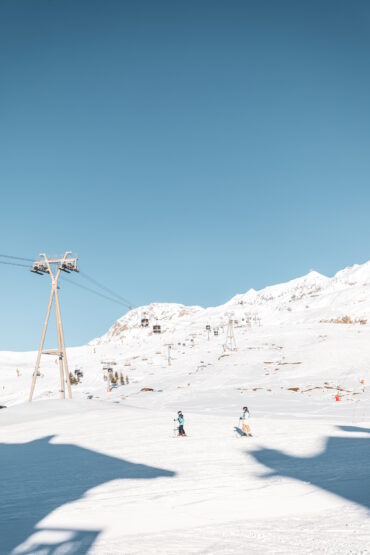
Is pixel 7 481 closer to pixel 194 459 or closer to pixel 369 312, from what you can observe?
pixel 194 459

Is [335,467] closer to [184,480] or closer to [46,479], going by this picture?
[184,480]

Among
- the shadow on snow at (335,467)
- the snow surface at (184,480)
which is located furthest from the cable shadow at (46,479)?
the shadow on snow at (335,467)

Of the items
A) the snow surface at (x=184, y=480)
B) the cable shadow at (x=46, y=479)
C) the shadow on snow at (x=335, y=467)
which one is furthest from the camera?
the shadow on snow at (x=335, y=467)

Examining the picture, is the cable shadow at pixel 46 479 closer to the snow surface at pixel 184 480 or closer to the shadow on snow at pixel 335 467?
the snow surface at pixel 184 480

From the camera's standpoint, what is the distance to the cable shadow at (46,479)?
929cm

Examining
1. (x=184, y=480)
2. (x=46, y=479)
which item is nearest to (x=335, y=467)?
(x=184, y=480)

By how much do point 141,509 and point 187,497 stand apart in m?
1.39

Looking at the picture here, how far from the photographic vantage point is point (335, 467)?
47.1 feet

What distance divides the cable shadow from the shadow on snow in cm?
390

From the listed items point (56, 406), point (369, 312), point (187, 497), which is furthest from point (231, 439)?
point (369, 312)

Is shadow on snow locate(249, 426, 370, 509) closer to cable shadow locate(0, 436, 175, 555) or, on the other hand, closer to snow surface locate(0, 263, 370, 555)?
snow surface locate(0, 263, 370, 555)

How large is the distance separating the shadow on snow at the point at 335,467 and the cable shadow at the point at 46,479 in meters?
3.90

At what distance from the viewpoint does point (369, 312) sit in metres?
145

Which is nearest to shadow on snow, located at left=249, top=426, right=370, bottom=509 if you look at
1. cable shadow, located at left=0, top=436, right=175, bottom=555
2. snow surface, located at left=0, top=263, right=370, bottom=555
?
snow surface, located at left=0, top=263, right=370, bottom=555
